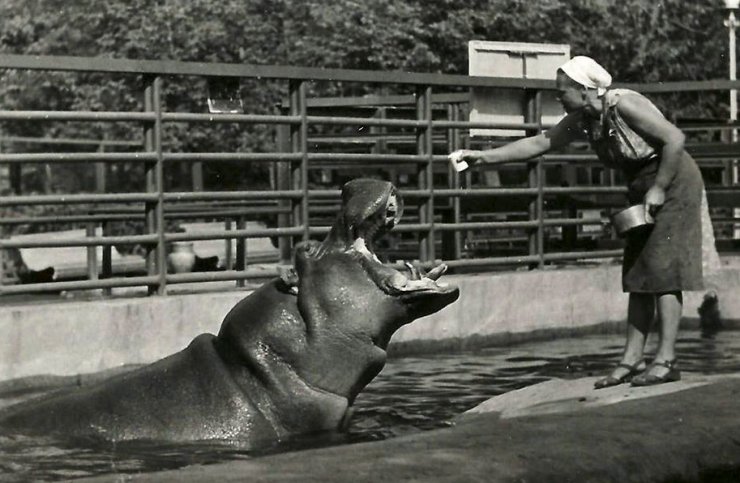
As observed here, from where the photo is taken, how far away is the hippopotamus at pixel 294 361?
6.44 m

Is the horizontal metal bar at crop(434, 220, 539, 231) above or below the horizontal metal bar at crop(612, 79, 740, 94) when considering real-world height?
below

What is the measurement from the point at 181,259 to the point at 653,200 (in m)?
7.69

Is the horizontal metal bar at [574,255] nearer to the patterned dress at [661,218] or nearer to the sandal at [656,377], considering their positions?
the patterned dress at [661,218]

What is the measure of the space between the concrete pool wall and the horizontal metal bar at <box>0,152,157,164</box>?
79cm

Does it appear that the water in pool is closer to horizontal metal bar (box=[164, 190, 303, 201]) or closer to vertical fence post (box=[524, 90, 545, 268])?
vertical fence post (box=[524, 90, 545, 268])

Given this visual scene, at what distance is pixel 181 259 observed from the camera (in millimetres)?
14984

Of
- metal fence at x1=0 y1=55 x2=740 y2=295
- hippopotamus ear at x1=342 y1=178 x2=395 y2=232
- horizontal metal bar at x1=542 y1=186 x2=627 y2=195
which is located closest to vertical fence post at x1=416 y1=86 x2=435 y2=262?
metal fence at x1=0 y1=55 x2=740 y2=295

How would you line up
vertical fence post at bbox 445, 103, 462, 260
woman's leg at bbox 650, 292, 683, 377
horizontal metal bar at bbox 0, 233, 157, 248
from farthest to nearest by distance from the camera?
1. vertical fence post at bbox 445, 103, 462, 260
2. horizontal metal bar at bbox 0, 233, 157, 248
3. woman's leg at bbox 650, 292, 683, 377

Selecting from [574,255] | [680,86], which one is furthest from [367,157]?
[680,86]

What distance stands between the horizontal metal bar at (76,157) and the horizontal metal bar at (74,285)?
0.67 metres

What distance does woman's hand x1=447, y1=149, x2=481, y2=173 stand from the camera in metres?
8.30

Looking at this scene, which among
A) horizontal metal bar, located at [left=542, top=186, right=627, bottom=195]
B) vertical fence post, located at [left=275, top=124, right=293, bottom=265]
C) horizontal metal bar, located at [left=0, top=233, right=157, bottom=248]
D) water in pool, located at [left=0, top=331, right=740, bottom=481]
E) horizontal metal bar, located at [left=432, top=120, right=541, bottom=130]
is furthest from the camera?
horizontal metal bar, located at [left=542, top=186, right=627, bottom=195]

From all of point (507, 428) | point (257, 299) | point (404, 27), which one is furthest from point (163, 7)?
point (507, 428)

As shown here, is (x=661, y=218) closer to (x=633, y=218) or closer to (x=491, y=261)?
(x=633, y=218)
